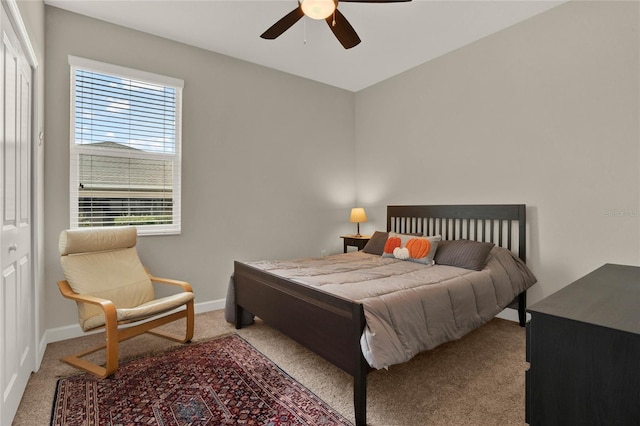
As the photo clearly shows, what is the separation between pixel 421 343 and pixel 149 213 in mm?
2921

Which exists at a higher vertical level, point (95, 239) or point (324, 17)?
point (324, 17)

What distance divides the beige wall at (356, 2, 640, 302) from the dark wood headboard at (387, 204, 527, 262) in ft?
0.40

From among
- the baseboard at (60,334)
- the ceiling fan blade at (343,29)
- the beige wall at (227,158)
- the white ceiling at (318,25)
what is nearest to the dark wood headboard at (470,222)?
the beige wall at (227,158)

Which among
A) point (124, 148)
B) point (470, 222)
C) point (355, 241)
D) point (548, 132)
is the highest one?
point (548, 132)

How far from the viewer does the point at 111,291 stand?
2693mm

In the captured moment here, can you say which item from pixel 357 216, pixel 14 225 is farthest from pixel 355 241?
pixel 14 225

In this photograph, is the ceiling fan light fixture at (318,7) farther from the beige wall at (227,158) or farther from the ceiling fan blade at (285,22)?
the beige wall at (227,158)

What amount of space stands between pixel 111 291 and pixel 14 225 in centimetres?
99

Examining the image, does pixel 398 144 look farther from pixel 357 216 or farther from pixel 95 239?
pixel 95 239

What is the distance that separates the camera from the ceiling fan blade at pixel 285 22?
234cm

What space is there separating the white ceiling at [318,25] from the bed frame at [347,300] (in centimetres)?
183

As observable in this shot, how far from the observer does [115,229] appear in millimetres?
2932

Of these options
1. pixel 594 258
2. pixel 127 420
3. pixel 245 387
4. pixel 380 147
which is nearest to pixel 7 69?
pixel 127 420

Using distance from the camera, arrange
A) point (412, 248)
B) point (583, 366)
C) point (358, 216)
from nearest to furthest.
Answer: point (583, 366) < point (412, 248) < point (358, 216)
